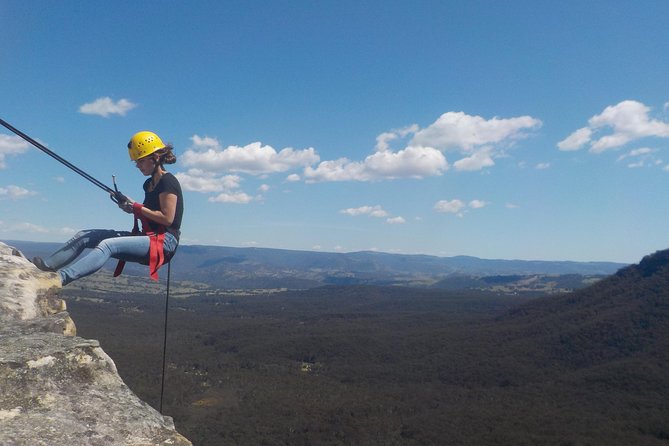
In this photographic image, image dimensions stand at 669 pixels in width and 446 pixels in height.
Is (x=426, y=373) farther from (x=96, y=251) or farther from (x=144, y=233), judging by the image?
(x=96, y=251)

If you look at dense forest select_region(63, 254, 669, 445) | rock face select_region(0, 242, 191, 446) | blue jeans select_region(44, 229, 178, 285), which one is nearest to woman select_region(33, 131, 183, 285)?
blue jeans select_region(44, 229, 178, 285)

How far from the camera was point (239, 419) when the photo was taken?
75.6 meters

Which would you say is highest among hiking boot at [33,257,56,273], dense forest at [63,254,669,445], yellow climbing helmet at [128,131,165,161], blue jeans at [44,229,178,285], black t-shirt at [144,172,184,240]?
yellow climbing helmet at [128,131,165,161]

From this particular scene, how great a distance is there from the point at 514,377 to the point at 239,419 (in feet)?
176

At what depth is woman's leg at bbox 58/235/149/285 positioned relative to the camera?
6184 mm

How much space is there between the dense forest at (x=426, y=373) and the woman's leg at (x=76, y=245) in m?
65.3

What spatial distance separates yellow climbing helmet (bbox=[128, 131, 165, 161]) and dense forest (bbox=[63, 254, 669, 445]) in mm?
65734

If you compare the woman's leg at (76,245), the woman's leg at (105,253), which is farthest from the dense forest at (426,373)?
the woman's leg at (105,253)

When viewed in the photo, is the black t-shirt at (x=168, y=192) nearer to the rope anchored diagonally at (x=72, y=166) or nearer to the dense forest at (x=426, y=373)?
the rope anchored diagonally at (x=72, y=166)

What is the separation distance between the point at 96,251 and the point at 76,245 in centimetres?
76

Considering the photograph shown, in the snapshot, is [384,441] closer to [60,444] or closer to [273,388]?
[273,388]

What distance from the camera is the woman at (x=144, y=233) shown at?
20.7ft

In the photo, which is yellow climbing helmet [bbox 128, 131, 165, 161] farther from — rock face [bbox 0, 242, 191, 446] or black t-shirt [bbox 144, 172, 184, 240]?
rock face [bbox 0, 242, 191, 446]

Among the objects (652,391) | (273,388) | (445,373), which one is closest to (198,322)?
(273,388)
